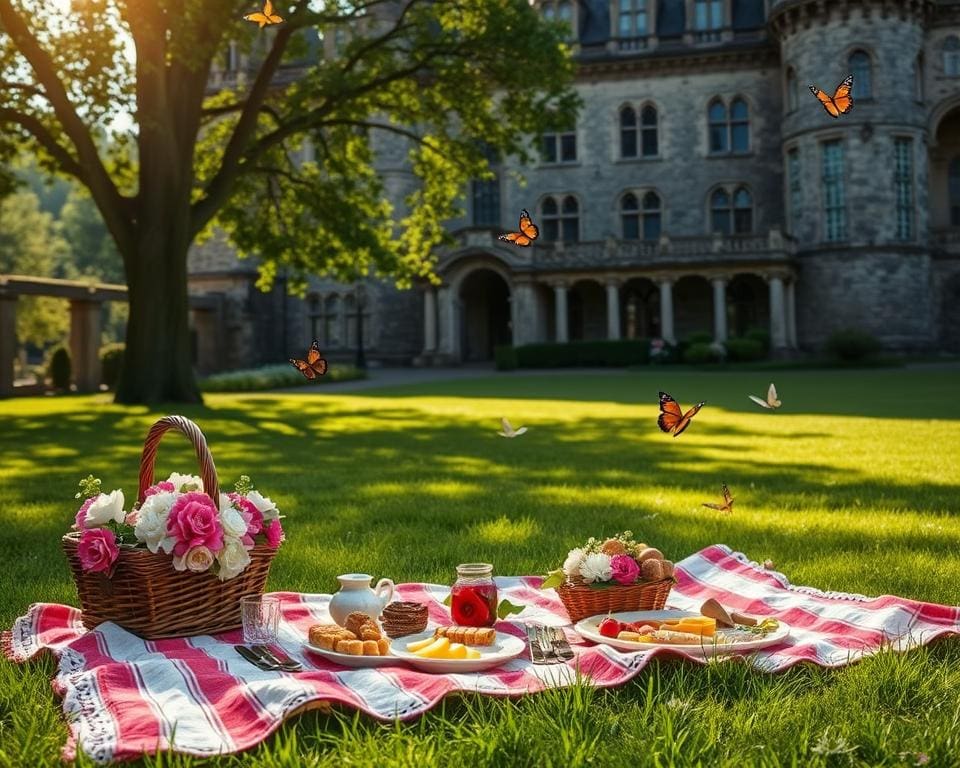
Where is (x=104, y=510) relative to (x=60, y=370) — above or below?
below

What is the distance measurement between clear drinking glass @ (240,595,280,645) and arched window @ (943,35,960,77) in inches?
1669

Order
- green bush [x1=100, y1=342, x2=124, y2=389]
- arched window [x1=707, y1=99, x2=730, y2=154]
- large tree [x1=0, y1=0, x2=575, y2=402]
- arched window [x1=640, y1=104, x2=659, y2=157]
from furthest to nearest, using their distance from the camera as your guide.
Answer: arched window [x1=640, y1=104, x2=659, y2=157], arched window [x1=707, y1=99, x2=730, y2=154], green bush [x1=100, y1=342, x2=124, y2=389], large tree [x1=0, y1=0, x2=575, y2=402]

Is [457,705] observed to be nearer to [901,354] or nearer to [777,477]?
[777,477]

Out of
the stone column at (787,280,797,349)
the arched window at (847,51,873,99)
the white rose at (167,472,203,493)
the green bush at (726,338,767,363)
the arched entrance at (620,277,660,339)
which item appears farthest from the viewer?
the arched entrance at (620,277,660,339)

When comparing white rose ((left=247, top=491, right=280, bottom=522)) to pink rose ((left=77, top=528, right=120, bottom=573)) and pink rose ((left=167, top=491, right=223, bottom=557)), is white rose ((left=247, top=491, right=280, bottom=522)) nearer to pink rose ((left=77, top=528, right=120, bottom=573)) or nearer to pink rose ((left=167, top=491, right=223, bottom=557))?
pink rose ((left=167, top=491, right=223, bottom=557))

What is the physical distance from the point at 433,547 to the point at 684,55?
38679 mm

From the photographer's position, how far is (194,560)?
409 centimetres

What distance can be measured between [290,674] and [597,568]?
145cm

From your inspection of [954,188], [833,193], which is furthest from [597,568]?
[954,188]

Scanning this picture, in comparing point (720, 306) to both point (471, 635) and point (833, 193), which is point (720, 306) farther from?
point (471, 635)

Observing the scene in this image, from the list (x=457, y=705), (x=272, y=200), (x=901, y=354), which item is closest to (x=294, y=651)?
(x=457, y=705)

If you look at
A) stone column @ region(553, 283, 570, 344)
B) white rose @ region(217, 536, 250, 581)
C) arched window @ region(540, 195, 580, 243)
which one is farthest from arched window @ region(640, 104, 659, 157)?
white rose @ region(217, 536, 250, 581)

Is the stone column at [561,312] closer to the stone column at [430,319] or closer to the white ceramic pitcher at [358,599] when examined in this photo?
the stone column at [430,319]

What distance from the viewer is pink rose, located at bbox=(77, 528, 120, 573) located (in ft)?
13.4
